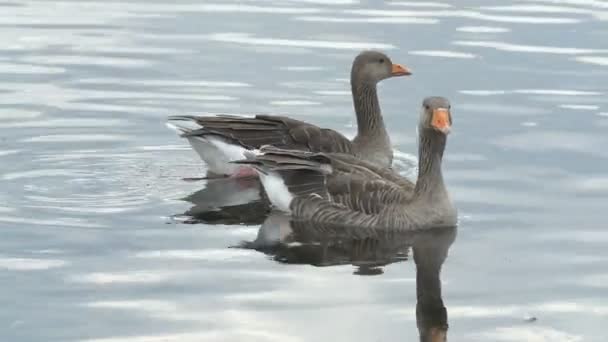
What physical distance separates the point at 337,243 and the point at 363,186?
923 mm

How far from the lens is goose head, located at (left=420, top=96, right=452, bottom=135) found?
13133 mm

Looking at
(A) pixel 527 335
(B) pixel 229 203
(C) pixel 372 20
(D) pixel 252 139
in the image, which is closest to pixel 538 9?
(C) pixel 372 20

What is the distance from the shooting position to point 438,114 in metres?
13.2

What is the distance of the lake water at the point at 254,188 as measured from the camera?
10.7m

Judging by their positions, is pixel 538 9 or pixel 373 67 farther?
pixel 538 9

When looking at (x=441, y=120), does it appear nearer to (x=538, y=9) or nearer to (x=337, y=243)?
(x=337, y=243)

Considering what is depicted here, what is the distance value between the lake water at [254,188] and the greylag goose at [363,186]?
33 cm

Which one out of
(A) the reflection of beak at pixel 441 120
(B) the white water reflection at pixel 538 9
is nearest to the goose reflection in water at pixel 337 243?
(A) the reflection of beak at pixel 441 120

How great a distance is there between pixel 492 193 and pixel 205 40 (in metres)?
8.78

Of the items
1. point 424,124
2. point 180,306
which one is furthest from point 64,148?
point 180,306

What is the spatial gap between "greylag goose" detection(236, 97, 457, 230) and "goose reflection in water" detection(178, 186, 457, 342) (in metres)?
0.11

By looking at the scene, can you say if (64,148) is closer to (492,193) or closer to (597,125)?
(492,193)

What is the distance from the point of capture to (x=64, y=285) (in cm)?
1122

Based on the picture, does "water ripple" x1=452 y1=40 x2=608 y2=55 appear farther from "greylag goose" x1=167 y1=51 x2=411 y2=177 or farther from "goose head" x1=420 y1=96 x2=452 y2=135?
"goose head" x1=420 y1=96 x2=452 y2=135
